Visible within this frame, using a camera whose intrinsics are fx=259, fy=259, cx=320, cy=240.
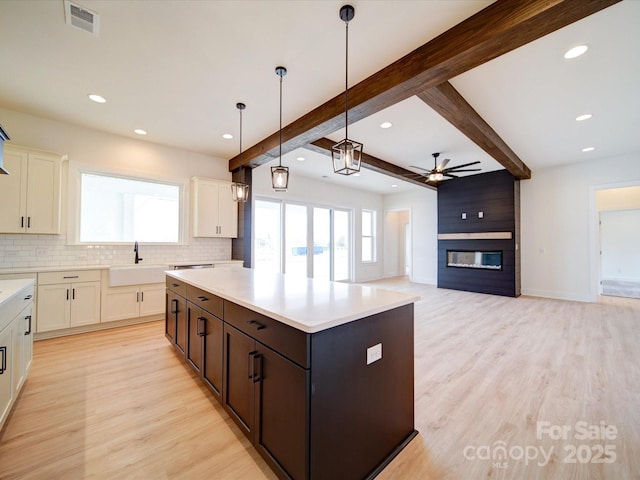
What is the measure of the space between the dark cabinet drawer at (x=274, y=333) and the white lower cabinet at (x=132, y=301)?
3025 mm

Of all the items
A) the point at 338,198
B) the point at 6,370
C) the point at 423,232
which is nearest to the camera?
the point at 6,370

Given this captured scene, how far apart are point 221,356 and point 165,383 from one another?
0.94 m

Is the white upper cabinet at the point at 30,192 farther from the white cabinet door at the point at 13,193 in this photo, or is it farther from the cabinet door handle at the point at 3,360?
the cabinet door handle at the point at 3,360

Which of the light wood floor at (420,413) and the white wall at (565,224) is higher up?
the white wall at (565,224)

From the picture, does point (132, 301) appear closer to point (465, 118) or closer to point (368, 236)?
point (465, 118)

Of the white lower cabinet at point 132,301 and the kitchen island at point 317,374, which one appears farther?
the white lower cabinet at point 132,301

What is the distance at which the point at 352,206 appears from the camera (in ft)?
25.9

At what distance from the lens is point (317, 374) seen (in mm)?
1162

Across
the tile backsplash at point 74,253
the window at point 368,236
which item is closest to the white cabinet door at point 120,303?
the tile backsplash at point 74,253

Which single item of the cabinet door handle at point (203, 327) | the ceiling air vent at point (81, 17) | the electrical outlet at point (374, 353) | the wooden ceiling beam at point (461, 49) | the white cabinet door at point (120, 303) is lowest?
the white cabinet door at point (120, 303)

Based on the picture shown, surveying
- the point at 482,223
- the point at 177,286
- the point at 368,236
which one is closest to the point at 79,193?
the point at 177,286

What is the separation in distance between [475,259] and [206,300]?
6.65 m

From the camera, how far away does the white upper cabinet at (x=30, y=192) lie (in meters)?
3.12

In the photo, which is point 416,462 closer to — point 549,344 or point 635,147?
point 549,344
